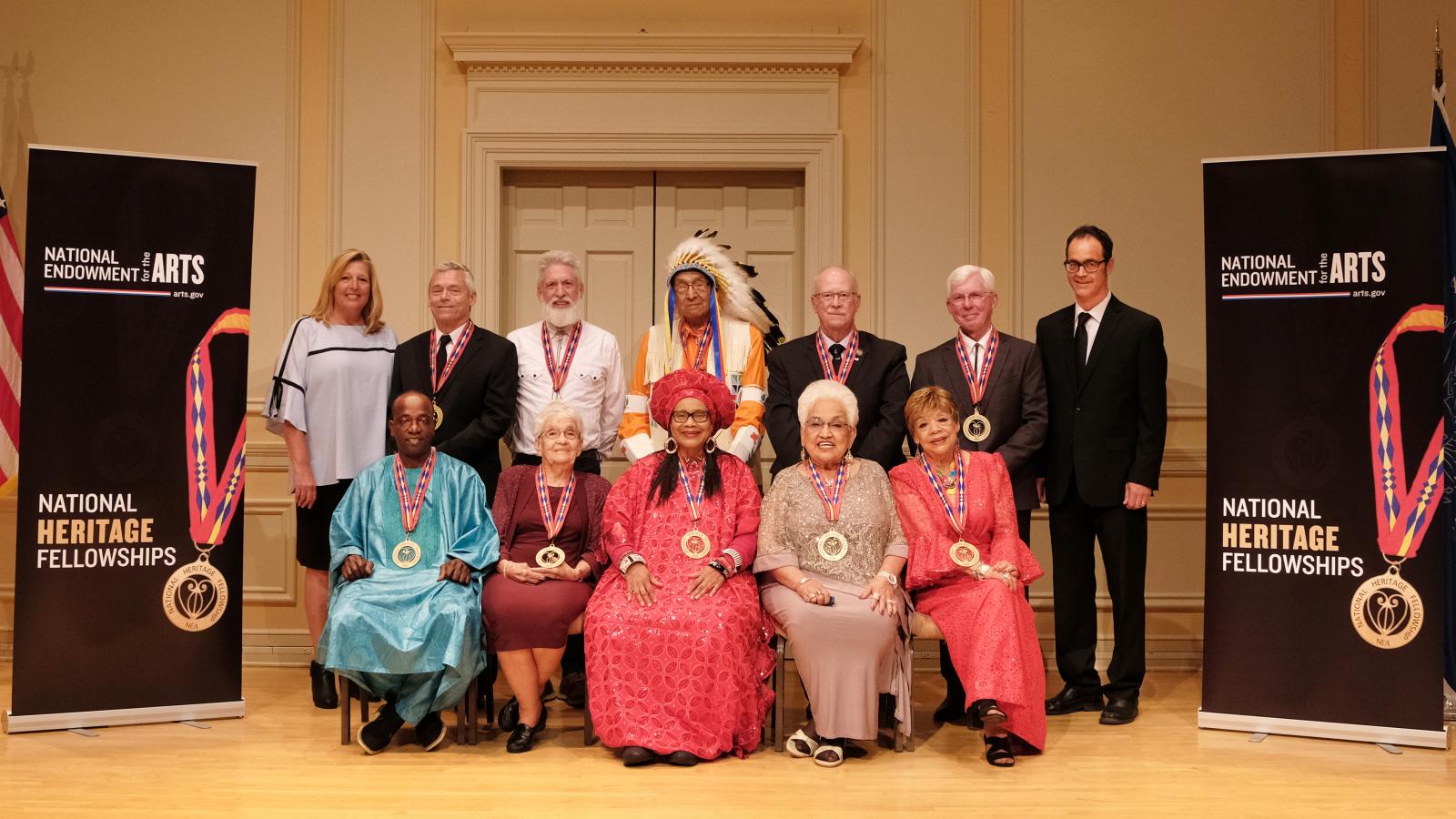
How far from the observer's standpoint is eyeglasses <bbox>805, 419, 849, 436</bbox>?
4.11 m

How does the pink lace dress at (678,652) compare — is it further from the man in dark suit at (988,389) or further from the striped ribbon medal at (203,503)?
the striped ribbon medal at (203,503)

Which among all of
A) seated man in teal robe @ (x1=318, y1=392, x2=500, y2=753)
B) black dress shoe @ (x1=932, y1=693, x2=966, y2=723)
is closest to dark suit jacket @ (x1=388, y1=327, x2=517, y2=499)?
seated man in teal robe @ (x1=318, y1=392, x2=500, y2=753)

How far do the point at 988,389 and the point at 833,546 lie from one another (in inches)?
37.7

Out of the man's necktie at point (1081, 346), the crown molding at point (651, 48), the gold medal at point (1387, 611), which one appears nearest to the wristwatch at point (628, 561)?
the man's necktie at point (1081, 346)

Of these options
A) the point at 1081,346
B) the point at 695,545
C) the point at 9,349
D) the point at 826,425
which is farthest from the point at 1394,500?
the point at 9,349

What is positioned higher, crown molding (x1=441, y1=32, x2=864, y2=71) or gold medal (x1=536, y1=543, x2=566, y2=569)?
crown molding (x1=441, y1=32, x2=864, y2=71)

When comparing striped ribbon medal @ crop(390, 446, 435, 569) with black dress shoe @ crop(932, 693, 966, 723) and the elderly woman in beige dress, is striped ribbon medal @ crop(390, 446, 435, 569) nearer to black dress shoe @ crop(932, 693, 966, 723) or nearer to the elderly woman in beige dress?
the elderly woman in beige dress

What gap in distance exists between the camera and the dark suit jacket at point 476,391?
4.62 metres

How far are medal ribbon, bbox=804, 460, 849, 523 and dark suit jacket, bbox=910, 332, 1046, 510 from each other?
0.65 meters

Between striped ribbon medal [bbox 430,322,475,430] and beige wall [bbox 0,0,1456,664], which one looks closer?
striped ribbon medal [bbox 430,322,475,430]

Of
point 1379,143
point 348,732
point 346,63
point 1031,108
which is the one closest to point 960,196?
point 1031,108

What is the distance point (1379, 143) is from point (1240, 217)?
186 centimetres

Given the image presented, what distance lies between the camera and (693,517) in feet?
13.7

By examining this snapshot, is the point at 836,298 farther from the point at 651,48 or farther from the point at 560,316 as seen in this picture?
the point at 651,48
